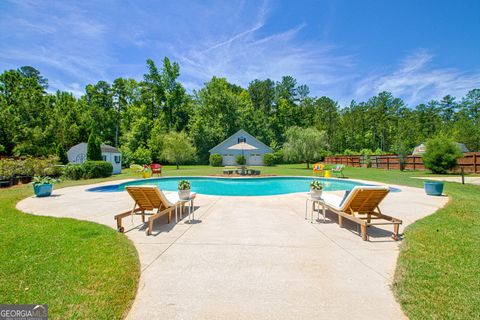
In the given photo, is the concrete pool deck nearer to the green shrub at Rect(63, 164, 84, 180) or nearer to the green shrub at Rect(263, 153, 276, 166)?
the green shrub at Rect(63, 164, 84, 180)

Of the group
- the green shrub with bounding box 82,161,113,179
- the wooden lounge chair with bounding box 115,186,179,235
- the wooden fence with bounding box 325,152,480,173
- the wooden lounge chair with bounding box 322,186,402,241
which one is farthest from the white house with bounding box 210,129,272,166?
the wooden lounge chair with bounding box 322,186,402,241

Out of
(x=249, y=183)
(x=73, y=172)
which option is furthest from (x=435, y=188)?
(x=73, y=172)

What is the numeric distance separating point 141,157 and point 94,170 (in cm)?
1651

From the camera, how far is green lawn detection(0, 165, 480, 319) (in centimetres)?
239

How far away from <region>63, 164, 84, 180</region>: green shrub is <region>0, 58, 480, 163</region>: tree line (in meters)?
10.4

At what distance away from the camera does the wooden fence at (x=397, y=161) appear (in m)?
19.4

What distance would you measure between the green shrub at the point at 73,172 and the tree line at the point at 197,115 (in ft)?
34.2

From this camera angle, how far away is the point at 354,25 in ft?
45.1

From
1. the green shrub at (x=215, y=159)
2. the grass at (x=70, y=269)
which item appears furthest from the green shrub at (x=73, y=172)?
the green shrub at (x=215, y=159)

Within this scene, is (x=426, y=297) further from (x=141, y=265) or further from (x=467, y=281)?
(x=141, y=265)

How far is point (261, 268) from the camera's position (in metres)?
3.28

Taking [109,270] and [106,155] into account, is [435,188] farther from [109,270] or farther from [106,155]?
[106,155]

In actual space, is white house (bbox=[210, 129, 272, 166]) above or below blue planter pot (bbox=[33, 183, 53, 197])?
above

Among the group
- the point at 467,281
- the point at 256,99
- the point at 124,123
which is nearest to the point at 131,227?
the point at 467,281
